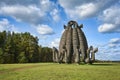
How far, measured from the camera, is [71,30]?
4309cm

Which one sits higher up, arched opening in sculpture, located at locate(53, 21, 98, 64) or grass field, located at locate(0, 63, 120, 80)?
arched opening in sculpture, located at locate(53, 21, 98, 64)

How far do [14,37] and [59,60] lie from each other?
3218 centimetres

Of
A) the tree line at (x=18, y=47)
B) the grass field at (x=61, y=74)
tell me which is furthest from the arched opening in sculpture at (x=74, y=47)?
the tree line at (x=18, y=47)

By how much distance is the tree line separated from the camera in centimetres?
6125

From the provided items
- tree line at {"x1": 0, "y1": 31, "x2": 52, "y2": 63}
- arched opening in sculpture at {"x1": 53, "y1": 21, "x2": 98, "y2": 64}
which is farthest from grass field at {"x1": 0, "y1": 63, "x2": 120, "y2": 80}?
tree line at {"x1": 0, "y1": 31, "x2": 52, "y2": 63}

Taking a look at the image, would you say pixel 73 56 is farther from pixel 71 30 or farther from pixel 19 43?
pixel 19 43

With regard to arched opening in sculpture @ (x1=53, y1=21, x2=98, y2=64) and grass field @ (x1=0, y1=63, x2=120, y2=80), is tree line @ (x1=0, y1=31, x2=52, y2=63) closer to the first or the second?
arched opening in sculpture @ (x1=53, y1=21, x2=98, y2=64)

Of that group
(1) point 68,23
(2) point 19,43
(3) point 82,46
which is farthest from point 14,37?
(3) point 82,46

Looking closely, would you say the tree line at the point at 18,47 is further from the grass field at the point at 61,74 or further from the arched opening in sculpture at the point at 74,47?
the grass field at the point at 61,74

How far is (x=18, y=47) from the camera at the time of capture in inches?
2564

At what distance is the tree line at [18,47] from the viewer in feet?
201

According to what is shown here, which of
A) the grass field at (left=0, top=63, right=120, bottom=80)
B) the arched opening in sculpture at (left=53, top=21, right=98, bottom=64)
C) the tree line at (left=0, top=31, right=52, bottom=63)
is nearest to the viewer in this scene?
the grass field at (left=0, top=63, right=120, bottom=80)

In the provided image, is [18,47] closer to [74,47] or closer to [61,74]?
[74,47]

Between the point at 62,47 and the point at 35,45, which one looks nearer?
the point at 62,47
